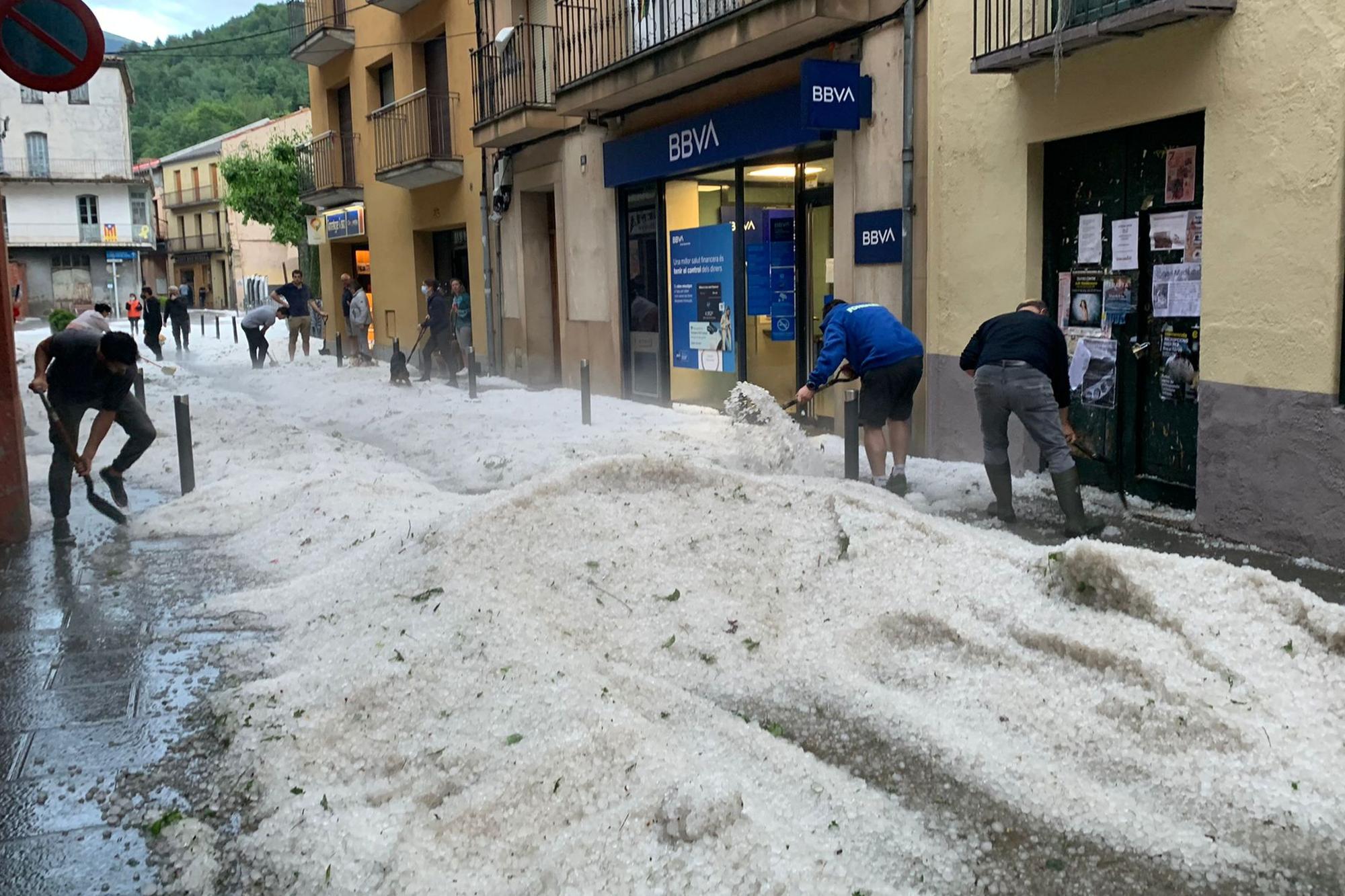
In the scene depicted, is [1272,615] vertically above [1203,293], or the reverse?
[1203,293]

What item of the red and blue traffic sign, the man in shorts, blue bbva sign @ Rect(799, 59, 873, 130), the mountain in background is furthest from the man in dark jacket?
the mountain in background

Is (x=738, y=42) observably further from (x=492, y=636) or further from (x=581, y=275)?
(x=492, y=636)

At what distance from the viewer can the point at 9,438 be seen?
7.98m

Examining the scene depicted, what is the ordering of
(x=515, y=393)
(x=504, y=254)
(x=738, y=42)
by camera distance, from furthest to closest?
1. (x=504, y=254)
2. (x=515, y=393)
3. (x=738, y=42)

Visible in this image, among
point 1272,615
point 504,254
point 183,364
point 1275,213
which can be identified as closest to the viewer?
point 1272,615

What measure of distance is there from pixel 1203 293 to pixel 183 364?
77.7 ft

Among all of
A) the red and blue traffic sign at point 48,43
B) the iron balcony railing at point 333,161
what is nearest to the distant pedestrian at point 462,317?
the iron balcony railing at point 333,161

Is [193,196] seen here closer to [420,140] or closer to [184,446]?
[420,140]

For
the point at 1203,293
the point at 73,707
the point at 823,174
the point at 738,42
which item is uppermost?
the point at 738,42

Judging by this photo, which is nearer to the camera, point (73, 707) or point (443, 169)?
point (73, 707)

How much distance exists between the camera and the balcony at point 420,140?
1968cm

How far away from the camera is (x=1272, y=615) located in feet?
15.5

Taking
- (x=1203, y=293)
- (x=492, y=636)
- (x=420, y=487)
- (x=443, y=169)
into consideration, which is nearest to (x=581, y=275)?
(x=443, y=169)

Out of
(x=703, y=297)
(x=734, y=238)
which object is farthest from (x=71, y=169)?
(x=734, y=238)
